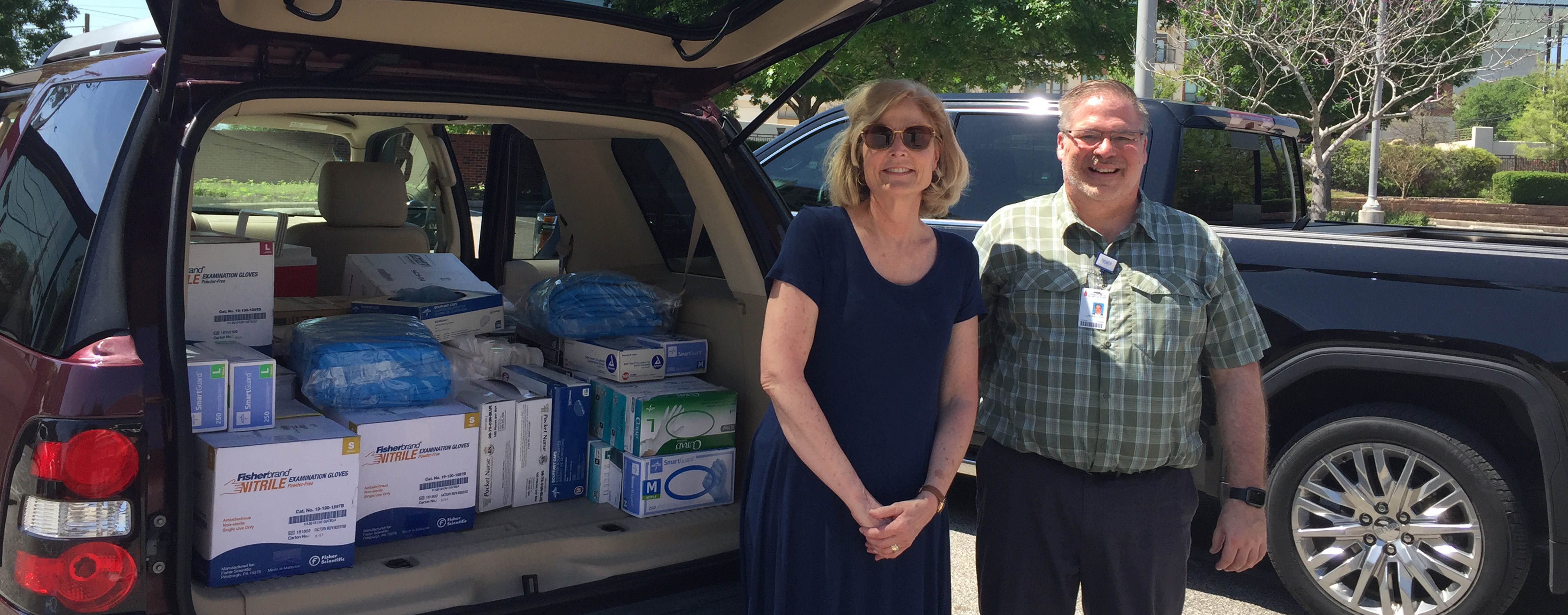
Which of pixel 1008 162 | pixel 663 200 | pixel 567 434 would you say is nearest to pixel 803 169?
pixel 1008 162

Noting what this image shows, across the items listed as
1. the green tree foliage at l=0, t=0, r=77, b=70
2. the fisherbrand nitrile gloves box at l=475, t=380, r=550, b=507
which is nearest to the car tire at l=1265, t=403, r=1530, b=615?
the fisherbrand nitrile gloves box at l=475, t=380, r=550, b=507

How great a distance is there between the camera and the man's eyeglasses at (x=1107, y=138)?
2.37 metres

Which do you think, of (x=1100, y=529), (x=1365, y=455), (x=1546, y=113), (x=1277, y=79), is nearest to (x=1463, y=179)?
(x=1546, y=113)

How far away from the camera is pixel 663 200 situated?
3.84 meters

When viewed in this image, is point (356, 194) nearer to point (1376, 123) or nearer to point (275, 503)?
point (275, 503)

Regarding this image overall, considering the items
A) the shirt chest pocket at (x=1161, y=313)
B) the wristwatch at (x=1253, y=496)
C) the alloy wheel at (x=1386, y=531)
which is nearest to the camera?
the shirt chest pocket at (x=1161, y=313)

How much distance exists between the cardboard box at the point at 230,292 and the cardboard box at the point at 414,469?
1.03ft

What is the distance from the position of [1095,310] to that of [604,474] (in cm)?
130

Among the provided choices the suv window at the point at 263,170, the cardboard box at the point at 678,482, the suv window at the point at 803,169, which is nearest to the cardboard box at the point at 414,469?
the cardboard box at the point at 678,482

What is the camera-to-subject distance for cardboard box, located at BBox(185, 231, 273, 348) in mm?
2688

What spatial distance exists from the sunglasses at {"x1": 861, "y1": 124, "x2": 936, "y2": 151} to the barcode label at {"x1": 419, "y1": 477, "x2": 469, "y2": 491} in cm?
123

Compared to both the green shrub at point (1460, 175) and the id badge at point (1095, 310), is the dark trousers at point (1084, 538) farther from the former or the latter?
the green shrub at point (1460, 175)

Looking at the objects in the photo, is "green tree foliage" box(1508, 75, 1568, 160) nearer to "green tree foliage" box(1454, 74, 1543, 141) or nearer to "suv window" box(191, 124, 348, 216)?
"green tree foliage" box(1454, 74, 1543, 141)

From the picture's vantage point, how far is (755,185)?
2910 mm
